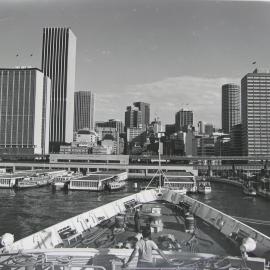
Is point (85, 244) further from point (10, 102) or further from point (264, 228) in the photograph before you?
point (10, 102)

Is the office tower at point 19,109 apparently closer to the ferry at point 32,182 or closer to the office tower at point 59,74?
the office tower at point 59,74

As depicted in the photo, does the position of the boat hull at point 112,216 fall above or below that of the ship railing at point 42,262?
below

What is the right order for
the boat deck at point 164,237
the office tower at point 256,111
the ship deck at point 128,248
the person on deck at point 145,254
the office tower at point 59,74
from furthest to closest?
1. the office tower at point 59,74
2. the office tower at point 256,111
3. the boat deck at point 164,237
4. the ship deck at point 128,248
5. the person on deck at point 145,254

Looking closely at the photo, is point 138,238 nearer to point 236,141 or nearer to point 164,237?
point 164,237

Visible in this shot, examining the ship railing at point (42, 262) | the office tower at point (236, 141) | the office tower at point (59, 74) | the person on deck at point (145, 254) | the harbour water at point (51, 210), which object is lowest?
the harbour water at point (51, 210)

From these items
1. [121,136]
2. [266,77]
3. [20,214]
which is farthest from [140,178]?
[121,136]

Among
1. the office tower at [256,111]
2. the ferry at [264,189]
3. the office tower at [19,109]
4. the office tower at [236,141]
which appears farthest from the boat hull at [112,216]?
the office tower at [236,141]
